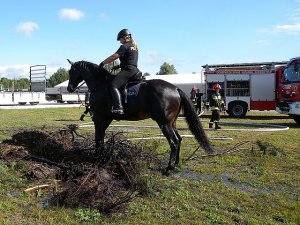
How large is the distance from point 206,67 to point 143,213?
842 inches

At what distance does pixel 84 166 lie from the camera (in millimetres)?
6262

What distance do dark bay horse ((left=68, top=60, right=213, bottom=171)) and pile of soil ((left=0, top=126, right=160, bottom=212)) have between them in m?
0.55

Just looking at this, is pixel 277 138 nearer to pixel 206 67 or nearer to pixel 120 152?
pixel 120 152

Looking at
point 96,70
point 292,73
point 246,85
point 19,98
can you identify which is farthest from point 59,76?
point 96,70

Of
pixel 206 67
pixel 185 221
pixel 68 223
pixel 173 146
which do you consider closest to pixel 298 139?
pixel 173 146

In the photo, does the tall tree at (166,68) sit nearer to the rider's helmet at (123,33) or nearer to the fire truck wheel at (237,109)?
the fire truck wheel at (237,109)

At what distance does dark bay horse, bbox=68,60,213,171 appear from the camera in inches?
295

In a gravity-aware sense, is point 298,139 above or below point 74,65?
below

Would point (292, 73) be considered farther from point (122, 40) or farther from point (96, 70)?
point (122, 40)

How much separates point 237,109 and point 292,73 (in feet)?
19.4

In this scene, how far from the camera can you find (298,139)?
484 inches

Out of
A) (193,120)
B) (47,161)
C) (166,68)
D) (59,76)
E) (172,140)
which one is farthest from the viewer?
(59,76)

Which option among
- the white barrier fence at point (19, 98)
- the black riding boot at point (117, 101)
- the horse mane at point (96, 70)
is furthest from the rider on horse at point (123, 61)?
the white barrier fence at point (19, 98)

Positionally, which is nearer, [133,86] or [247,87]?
[133,86]
